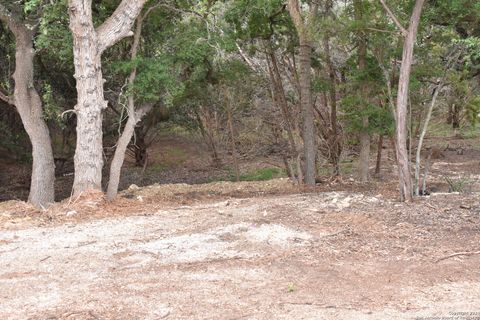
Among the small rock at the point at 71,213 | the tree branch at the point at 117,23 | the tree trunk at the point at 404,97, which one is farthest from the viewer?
the tree branch at the point at 117,23

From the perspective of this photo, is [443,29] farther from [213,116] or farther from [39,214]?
[213,116]

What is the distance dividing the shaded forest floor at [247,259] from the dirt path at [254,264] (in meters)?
0.01

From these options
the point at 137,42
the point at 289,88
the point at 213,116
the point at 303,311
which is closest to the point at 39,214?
the point at 137,42

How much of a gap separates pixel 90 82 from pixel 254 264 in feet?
16.0

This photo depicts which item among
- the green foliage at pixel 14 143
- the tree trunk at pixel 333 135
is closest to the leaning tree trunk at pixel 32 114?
the green foliage at pixel 14 143

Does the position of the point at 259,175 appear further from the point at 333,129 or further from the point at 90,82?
the point at 90,82

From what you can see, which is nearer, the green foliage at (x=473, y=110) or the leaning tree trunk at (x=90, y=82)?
the leaning tree trunk at (x=90, y=82)

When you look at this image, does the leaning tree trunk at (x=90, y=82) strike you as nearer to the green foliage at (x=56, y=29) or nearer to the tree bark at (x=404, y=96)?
the green foliage at (x=56, y=29)

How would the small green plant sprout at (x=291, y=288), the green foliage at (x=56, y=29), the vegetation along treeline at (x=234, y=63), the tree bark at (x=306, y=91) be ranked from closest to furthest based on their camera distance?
the small green plant sprout at (x=291, y=288) < the vegetation along treeline at (x=234, y=63) < the green foliage at (x=56, y=29) < the tree bark at (x=306, y=91)

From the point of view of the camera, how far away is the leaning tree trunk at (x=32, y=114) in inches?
457

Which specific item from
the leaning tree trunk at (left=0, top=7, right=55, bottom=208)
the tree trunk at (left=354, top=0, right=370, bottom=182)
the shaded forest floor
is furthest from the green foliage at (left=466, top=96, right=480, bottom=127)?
the leaning tree trunk at (left=0, top=7, right=55, bottom=208)

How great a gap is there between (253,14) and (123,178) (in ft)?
28.4

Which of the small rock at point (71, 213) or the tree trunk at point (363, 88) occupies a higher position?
the tree trunk at point (363, 88)

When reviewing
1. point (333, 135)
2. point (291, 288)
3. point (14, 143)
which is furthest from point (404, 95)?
point (14, 143)
